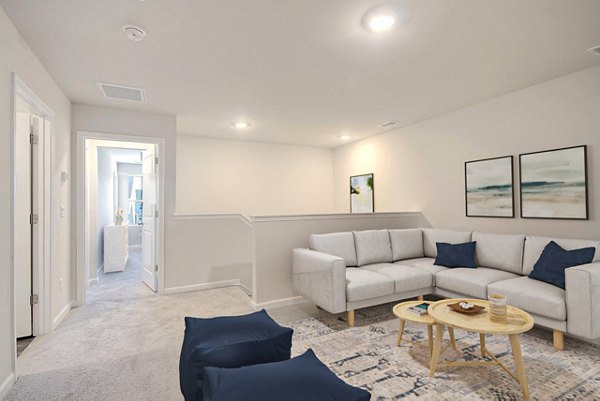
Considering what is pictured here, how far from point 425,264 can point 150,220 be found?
381cm

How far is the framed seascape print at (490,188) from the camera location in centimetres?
370

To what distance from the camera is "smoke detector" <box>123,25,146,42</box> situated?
2.24 meters

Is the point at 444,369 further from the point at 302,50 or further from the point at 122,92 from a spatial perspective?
the point at 122,92

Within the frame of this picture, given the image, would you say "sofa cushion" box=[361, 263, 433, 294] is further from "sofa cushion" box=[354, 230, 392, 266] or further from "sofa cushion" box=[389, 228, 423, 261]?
"sofa cushion" box=[389, 228, 423, 261]

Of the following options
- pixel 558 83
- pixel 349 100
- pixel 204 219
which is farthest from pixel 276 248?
pixel 558 83

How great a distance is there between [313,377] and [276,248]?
8.32 ft

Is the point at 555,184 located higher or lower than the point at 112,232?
higher

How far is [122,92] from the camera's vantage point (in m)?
3.51

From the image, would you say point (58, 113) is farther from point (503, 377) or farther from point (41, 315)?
point (503, 377)

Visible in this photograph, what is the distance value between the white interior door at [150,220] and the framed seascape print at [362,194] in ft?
11.8

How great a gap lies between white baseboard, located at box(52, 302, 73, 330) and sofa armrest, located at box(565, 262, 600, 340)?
4628 mm


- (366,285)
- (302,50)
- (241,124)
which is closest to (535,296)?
(366,285)

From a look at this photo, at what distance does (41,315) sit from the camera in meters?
2.97

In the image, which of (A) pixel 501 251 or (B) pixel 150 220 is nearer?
(A) pixel 501 251
